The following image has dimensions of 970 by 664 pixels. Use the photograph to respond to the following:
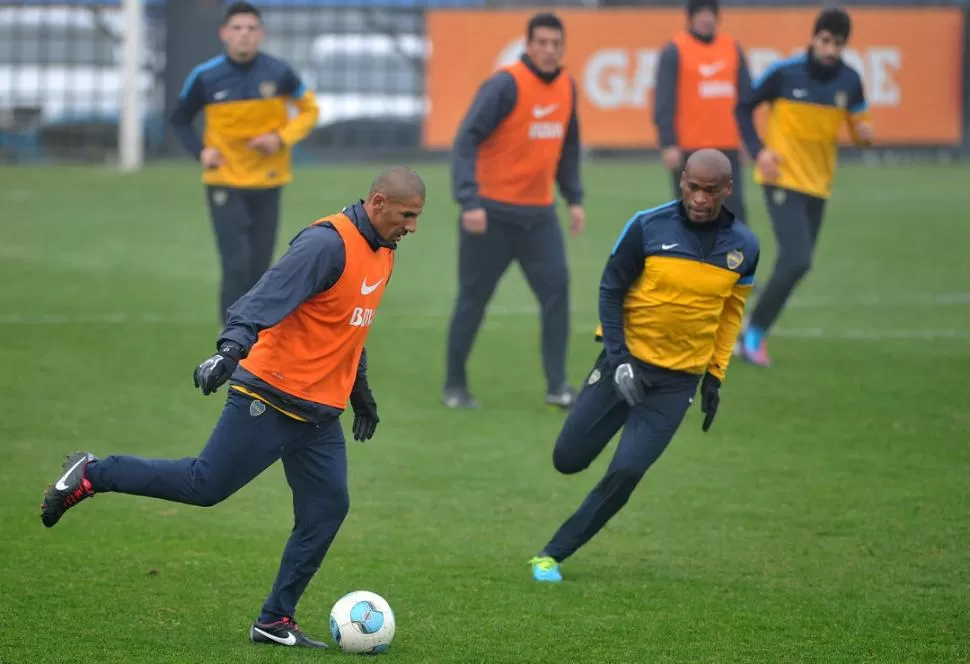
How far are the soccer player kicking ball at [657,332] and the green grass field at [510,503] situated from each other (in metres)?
0.62

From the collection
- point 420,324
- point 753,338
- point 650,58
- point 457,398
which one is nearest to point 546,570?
point 457,398

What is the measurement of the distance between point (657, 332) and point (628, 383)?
1.31ft

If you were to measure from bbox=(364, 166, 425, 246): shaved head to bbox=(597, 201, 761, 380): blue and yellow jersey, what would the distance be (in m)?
1.32

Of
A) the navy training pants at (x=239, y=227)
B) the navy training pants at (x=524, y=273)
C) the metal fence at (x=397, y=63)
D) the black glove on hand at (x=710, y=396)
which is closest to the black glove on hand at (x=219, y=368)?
the black glove on hand at (x=710, y=396)

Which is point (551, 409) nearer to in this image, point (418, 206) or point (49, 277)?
point (418, 206)

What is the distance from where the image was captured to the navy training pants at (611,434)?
6.96 metres

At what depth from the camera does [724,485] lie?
897 cm

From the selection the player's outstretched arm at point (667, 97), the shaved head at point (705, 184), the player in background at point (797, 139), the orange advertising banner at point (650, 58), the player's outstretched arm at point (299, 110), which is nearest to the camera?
the shaved head at point (705, 184)

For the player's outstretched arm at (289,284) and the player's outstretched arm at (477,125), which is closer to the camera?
the player's outstretched arm at (289,284)

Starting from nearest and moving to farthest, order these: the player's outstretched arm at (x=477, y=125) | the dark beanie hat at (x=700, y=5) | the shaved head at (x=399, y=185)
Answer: the shaved head at (x=399, y=185)
the player's outstretched arm at (x=477, y=125)
the dark beanie hat at (x=700, y=5)

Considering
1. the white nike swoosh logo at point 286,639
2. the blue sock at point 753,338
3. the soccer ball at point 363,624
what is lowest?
the blue sock at point 753,338

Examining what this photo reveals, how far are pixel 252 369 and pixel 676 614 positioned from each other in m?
2.17

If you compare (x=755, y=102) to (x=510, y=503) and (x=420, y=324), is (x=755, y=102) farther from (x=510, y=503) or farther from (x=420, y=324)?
(x=510, y=503)

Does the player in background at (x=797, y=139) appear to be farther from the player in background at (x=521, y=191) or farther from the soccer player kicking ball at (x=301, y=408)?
the soccer player kicking ball at (x=301, y=408)
